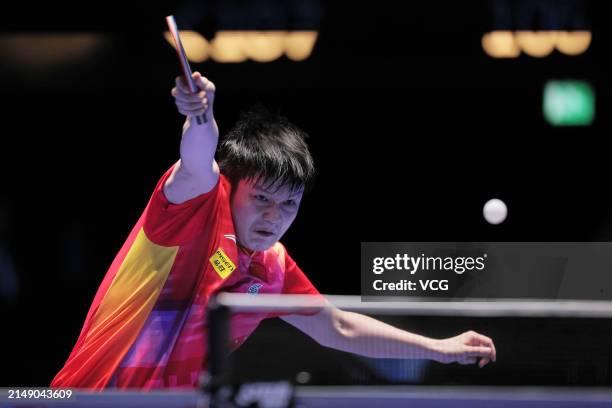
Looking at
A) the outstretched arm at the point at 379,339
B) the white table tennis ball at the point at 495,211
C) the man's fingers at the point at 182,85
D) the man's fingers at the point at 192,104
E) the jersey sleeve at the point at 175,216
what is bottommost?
the outstretched arm at the point at 379,339

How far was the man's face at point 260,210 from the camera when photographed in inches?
127

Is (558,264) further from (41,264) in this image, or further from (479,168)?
(41,264)

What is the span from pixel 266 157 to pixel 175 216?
1.80 ft

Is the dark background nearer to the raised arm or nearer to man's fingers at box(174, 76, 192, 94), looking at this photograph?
the raised arm

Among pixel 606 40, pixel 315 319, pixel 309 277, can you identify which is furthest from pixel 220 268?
pixel 606 40

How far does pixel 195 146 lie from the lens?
2.55 m

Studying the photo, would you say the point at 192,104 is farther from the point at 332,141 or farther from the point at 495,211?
the point at 495,211

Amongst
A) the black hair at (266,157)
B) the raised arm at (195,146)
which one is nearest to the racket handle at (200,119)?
the raised arm at (195,146)

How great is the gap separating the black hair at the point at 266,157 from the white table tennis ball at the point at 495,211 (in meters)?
1.43

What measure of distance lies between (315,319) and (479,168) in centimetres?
150

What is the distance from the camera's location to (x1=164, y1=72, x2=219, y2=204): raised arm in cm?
227

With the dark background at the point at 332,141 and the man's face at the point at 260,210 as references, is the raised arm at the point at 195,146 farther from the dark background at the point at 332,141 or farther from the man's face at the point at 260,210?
the dark background at the point at 332,141

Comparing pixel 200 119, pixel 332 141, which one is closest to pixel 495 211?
pixel 332 141

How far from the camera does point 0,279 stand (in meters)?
4.38
